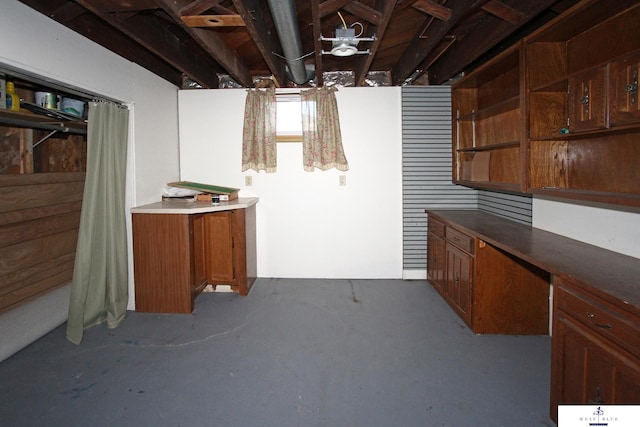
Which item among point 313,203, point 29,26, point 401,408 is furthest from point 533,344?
point 29,26

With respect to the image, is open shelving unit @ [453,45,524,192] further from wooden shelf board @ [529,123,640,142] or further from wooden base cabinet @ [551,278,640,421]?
wooden base cabinet @ [551,278,640,421]

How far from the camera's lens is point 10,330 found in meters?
2.66

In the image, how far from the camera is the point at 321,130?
4.22 metres

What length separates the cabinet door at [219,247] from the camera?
385cm

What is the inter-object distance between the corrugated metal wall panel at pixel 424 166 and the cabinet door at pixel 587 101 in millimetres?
1992

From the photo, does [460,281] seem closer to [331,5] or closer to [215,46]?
[331,5]

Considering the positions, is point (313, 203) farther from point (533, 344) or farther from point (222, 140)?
point (533, 344)

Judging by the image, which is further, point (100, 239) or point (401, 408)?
point (100, 239)

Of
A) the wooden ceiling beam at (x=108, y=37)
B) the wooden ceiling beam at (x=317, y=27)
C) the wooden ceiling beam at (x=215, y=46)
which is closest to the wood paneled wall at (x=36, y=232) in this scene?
the wooden ceiling beam at (x=108, y=37)

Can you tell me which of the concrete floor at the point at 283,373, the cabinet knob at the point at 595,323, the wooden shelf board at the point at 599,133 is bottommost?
the concrete floor at the point at 283,373

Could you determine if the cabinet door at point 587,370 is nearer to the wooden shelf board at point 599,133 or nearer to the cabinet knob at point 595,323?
the cabinet knob at point 595,323

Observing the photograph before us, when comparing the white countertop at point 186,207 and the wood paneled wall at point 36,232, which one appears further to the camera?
the white countertop at point 186,207

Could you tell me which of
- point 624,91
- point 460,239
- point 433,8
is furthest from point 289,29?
point 460,239

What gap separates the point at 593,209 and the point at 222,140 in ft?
12.0
